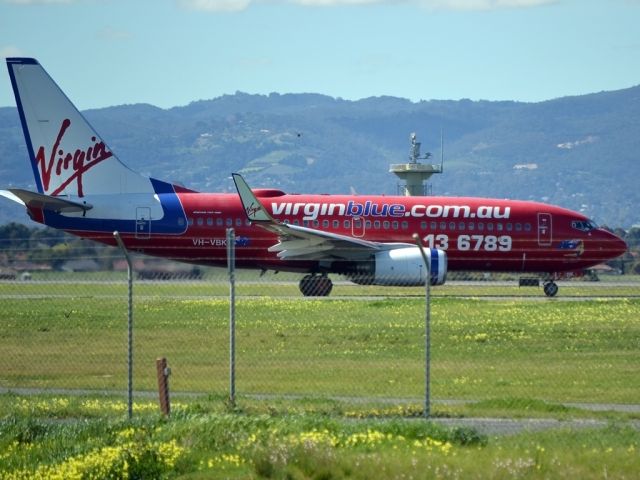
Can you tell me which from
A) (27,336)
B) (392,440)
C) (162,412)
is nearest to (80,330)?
(27,336)

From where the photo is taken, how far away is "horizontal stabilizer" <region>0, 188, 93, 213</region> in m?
37.8

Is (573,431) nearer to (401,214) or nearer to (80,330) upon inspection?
(80,330)

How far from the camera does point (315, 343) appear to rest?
2506cm

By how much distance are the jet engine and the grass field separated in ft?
4.34

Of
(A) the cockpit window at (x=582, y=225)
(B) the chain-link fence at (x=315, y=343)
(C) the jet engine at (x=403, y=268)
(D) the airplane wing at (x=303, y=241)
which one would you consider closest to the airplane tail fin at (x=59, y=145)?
(D) the airplane wing at (x=303, y=241)

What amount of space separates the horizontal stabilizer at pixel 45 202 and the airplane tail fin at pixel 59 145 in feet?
2.69

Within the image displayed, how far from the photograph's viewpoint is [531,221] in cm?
4084

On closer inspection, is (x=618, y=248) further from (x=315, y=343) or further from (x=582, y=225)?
(x=315, y=343)

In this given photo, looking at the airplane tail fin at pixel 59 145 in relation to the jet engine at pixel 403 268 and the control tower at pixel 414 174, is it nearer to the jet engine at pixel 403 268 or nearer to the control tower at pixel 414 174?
the jet engine at pixel 403 268

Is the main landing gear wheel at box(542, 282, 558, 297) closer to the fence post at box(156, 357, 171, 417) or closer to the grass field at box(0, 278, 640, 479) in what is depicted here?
the grass field at box(0, 278, 640, 479)

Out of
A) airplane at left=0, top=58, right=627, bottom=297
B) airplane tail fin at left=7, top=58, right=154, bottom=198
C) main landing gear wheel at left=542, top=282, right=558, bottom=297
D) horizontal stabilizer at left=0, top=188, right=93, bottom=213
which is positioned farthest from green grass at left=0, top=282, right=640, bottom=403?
airplane tail fin at left=7, top=58, right=154, bottom=198

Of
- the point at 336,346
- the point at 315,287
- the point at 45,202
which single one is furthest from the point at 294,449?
the point at 45,202

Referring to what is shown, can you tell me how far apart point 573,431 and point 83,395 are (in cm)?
739

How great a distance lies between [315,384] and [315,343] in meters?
4.93
